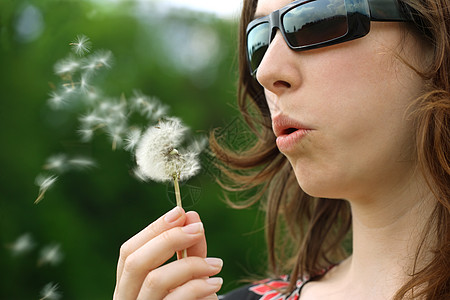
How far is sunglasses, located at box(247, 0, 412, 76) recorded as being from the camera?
1.39 metres

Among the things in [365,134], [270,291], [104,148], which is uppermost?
[104,148]

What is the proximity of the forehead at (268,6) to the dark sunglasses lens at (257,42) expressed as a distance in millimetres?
48

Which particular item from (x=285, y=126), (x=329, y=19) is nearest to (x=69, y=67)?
(x=285, y=126)

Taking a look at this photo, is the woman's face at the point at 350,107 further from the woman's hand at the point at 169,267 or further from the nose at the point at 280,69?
the woman's hand at the point at 169,267

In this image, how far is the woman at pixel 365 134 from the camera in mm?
1371

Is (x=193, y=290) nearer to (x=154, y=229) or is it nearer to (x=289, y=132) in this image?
(x=154, y=229)

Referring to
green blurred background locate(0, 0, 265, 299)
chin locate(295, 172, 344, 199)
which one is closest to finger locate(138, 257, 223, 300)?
chin locate(295, 172, 344, 199)

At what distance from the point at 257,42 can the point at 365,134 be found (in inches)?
20.0

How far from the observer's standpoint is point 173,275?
1.33 meters

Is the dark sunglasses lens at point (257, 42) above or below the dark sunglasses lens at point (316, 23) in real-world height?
above

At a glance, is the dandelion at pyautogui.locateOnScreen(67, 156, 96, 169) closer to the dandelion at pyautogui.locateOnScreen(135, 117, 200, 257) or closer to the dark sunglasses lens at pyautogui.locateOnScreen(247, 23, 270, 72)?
the dandelion at pyautogui.locateOnScreen(135, 117, 200, 257)

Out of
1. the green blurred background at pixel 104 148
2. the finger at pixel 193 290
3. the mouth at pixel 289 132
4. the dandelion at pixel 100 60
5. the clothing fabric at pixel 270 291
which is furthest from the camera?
the green blurred background at pixel 104 148

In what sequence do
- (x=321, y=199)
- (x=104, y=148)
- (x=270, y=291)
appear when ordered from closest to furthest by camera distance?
(x=270, y=291)
(x=321, y=199)
(x=104, y=148)

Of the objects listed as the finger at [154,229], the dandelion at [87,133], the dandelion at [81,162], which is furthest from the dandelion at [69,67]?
the finger at [154,229]
